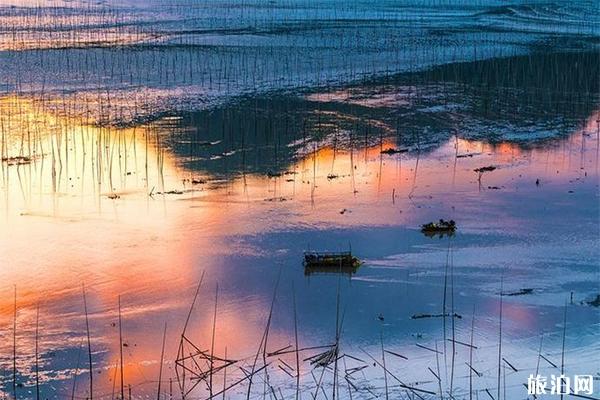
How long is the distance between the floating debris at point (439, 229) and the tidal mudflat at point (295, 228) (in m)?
0.08

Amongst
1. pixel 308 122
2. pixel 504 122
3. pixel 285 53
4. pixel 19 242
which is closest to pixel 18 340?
pixel 19 242

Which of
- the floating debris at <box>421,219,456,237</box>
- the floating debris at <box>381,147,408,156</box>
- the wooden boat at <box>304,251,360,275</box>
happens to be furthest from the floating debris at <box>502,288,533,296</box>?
the floating debris at <box>381,147,408,156</box>

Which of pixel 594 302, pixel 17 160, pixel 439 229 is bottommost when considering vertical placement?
pixel 594 302

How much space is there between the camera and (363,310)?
9.55 metres

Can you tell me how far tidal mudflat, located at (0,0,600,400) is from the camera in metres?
8.23

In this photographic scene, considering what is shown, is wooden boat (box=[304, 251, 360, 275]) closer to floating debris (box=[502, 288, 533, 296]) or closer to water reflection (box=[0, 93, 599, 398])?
water reflection (box=[0, 93, 599, 398])

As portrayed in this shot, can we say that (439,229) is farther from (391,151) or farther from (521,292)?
(391,151)

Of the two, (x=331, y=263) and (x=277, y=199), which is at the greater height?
(x=277, y=199)

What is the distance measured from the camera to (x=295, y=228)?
12.1m

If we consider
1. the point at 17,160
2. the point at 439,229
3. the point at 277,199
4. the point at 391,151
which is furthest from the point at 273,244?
the point at 17,160

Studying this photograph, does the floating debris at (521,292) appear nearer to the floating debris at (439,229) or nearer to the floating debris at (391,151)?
the floating debris at (439,229)

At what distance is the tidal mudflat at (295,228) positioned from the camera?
8.23m

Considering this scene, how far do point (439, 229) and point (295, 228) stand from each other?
5.69ft

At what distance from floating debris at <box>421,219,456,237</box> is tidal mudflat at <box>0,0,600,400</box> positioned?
3.1 inches
